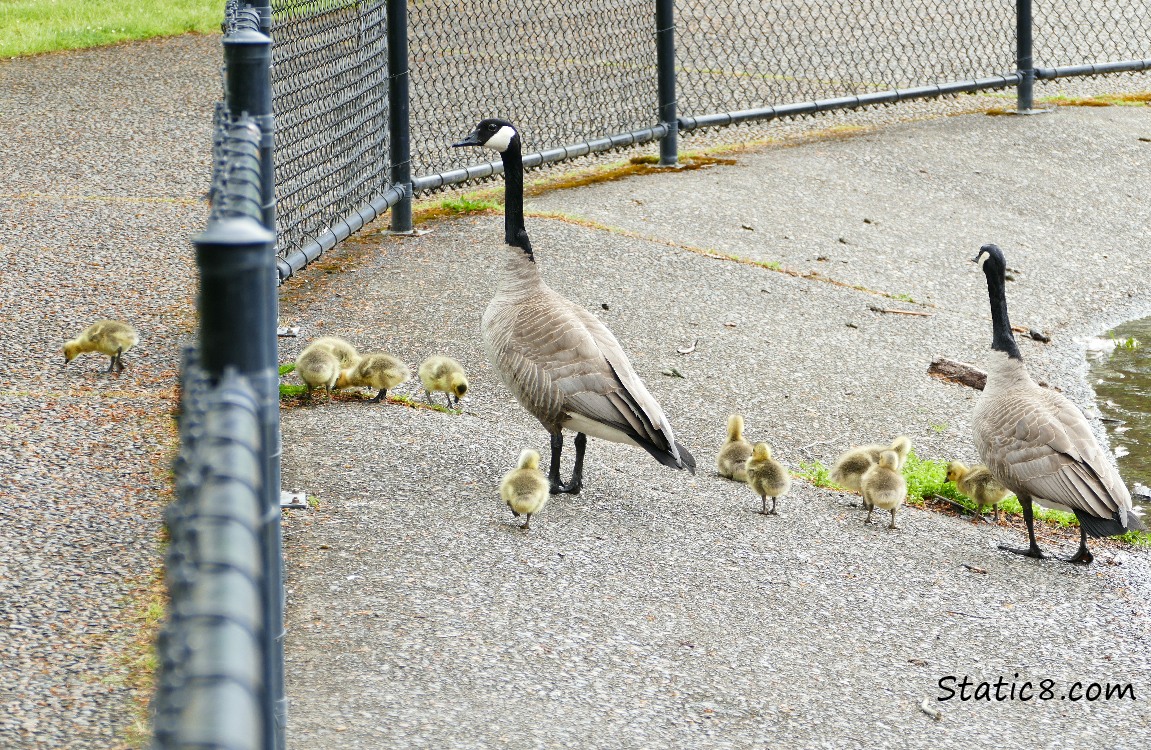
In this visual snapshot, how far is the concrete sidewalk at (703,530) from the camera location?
12.2 feet

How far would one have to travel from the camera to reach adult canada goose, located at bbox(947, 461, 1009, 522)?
5566mm

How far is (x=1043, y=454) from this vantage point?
502 cm

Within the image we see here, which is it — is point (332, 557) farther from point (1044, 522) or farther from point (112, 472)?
point (1044, 522)

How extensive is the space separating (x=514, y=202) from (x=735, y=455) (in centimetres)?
147

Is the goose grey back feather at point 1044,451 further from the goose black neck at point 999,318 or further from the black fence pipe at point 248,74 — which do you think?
the black fence pipe at point 248,74

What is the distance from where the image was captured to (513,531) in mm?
4832

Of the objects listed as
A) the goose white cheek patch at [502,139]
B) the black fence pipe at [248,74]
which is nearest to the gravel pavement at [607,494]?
the goose white cheek patch at [502,139]

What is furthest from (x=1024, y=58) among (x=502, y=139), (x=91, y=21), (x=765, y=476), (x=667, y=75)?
(x=91, y=21)

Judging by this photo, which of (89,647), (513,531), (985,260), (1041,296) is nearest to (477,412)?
(513,531)

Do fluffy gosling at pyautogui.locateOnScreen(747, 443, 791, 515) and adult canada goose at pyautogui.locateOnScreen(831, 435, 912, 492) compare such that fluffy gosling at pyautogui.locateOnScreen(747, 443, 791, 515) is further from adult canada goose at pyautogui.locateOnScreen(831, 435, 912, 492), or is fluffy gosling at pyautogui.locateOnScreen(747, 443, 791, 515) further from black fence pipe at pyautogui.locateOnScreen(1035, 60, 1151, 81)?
black fence pipe at pyautogui.locateOnScreen(1035, 60, 1151, 81)

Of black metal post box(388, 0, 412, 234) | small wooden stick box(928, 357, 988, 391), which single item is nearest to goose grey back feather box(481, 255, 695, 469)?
small wooden stick box(928, 357, 988, 391)

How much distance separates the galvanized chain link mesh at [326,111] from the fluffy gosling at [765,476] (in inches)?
114

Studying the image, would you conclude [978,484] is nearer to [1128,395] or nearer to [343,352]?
[1128,395]

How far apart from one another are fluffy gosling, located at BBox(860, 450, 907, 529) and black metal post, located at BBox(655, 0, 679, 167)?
211 inches
